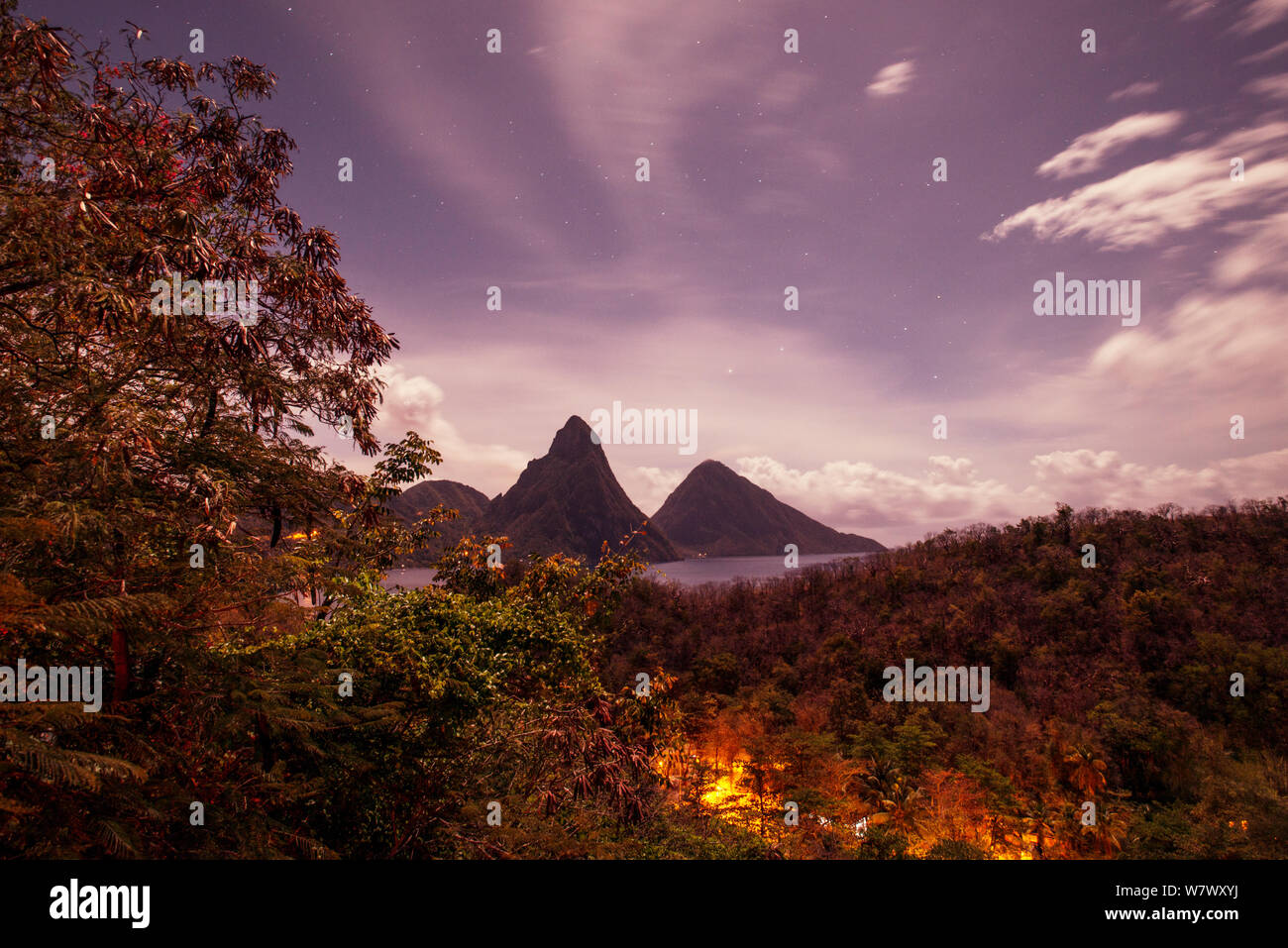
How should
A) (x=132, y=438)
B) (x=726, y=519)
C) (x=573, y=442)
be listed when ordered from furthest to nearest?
(x=726, y=519) → (x=573, y=442) → (x=132, y=438)

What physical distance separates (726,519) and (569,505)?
9531 cm

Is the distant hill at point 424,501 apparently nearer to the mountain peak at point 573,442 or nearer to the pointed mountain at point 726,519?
the mountain peak at point 573,442

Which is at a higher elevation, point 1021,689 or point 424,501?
point 424,501

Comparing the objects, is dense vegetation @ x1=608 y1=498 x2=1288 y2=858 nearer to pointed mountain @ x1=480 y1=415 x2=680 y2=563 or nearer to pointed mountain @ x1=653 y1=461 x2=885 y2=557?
pointed mountain @ x1=480 y1=415 x2=680 y2=563

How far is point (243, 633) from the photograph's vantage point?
191 inches

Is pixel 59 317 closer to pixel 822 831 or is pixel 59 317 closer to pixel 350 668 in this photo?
pixel 350 668

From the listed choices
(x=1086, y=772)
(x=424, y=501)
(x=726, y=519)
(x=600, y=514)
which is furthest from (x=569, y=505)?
(x=726, y=519)

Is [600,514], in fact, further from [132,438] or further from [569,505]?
[132,438]

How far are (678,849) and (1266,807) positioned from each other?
1715 cm

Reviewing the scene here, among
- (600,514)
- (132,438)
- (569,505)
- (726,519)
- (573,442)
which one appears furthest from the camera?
(726,519)

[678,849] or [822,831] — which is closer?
[678,849]

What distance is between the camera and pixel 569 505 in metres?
57.6
